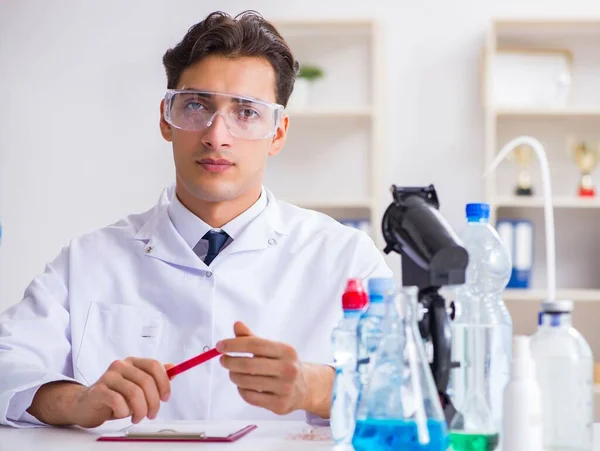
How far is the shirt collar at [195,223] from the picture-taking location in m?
2.00

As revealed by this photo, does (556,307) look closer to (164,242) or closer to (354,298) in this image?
(354,298)

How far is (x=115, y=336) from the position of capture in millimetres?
1908

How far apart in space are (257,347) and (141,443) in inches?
8.5

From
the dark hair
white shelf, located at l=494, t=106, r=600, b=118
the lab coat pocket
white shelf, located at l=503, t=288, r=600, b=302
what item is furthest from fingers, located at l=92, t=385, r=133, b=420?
white shelf, located at l=494, t=106, r=600, b=118

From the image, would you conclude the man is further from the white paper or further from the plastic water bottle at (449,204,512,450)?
the plastic water bottle at (449,204,512,450)

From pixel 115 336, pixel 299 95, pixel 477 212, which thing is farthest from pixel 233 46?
pixel 299 95

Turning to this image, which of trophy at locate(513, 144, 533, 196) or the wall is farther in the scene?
the wall

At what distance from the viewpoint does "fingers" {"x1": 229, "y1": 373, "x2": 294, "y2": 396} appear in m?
1.29

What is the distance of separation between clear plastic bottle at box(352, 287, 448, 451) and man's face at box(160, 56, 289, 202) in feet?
2.91

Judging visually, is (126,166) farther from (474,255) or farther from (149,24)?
(474,255)

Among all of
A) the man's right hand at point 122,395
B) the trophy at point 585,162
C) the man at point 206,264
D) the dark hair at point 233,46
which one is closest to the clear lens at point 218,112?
the man at point 206,264

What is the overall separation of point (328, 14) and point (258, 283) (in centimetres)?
242

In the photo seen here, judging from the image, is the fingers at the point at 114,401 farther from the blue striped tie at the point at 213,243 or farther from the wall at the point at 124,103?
the wall at the point at 124,103

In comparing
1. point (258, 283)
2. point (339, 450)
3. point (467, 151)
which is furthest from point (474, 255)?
point (467, 151)
